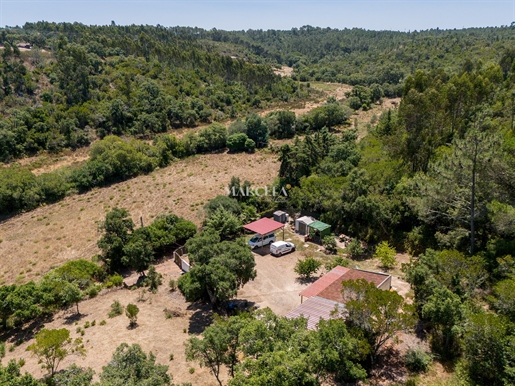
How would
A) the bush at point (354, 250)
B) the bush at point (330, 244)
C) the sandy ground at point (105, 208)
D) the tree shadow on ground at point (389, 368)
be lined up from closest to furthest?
the tree shadow on ground at point (389, 368)
the bush at point (354, 250)
the bush at point (330, 244)
the sandy ground at point (105, 208)

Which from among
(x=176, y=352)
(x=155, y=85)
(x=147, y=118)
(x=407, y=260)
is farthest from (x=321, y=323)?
(x=155, y=85)

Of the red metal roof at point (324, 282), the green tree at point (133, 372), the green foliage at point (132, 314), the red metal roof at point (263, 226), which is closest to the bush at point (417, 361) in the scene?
the red metal roof at point (324, 282)

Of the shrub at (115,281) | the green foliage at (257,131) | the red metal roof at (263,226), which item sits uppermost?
the green foliage at (257,131)

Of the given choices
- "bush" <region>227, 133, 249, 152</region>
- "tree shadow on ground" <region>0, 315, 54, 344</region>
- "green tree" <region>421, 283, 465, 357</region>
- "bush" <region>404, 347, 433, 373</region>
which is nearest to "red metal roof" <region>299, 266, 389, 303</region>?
"green tree" <region>421, 283, 465, 357</region>

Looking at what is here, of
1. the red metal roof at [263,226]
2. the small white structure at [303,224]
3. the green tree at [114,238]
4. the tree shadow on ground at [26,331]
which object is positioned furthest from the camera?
the small white structure at [303,224]

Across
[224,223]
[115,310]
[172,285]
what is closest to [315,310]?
[172,285]

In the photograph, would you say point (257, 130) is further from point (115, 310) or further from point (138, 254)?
point (115, 310)

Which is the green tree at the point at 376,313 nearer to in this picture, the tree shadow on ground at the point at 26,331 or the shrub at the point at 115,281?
the shrub at the point at 115,281

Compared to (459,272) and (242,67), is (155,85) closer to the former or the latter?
(242,67)
